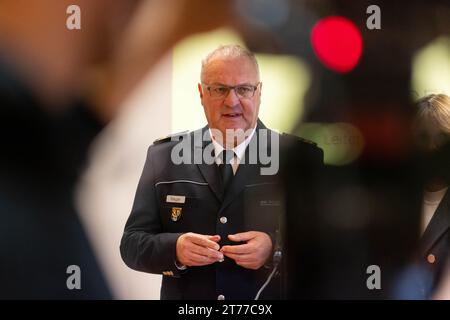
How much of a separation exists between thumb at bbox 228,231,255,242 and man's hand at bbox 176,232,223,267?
0.07 m

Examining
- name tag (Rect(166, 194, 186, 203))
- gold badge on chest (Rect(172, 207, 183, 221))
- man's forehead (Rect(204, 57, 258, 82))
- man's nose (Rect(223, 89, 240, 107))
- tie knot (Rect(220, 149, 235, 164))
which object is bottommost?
gold badge on chest (Rect(172, 207, 183, 221))

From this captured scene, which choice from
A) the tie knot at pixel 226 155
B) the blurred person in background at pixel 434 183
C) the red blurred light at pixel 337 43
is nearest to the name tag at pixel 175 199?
the tie knot at pixel 226 155

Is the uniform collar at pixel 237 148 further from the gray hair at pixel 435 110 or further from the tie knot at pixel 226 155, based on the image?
the gray hair at pixel 435 110

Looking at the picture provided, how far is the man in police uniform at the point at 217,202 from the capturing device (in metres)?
2.69

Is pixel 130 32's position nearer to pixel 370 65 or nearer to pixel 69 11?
pixel 69 11

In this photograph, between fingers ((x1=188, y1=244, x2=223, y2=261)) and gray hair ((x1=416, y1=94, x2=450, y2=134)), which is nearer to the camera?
fingers ((x1=188, y1=244, x2=223, y2=261))

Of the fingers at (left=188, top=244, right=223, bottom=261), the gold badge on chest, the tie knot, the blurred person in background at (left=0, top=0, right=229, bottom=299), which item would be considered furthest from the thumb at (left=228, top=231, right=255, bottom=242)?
the blurred person in background at (left=0, top=0, right=229, bottom=299)

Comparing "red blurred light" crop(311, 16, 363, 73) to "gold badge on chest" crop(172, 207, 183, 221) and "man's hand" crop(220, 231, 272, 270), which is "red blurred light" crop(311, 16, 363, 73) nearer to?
"man's hand" crop(220, 231, 272, 270)

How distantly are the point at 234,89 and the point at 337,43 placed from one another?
0.61m

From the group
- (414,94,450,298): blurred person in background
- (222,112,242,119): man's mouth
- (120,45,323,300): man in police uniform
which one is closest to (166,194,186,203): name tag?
(120,45,323,300): man in police uniform

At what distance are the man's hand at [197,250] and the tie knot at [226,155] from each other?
0.40 m

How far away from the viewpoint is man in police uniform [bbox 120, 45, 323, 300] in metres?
2.69

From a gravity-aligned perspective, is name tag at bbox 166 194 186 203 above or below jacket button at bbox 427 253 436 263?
above
